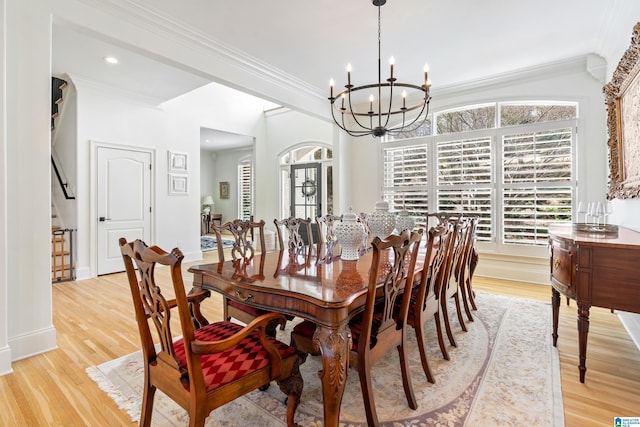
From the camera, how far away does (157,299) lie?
122 cm

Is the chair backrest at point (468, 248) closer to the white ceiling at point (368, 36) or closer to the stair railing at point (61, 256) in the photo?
the white ceiling at point (368, 36)

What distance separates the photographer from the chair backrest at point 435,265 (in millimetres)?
1835

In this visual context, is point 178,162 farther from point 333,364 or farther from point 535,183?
point 535,183

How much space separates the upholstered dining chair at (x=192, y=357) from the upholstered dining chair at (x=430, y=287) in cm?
83

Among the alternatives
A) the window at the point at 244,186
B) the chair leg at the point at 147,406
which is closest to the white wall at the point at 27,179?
the chair leg at the point at 147,406

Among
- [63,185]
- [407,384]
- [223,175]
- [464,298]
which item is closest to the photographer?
[407,384]

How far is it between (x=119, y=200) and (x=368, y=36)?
450 cm

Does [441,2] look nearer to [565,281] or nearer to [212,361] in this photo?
[565,281]

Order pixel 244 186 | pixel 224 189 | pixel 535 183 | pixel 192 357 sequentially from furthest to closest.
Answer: pixel 224 189 → pixel 244 186 → pixel 535 183 → pixel 192 357

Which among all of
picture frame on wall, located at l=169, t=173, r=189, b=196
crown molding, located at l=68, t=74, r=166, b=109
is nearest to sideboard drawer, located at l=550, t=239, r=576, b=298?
picture frame on wall, located at l=169, t=173, r=189, b=196

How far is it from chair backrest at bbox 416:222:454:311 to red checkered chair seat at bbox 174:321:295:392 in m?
0.88

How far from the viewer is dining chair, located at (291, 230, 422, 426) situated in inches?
57.6

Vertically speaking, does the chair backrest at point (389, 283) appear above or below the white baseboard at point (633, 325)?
above

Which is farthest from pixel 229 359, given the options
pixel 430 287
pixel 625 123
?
pixel 625 123
